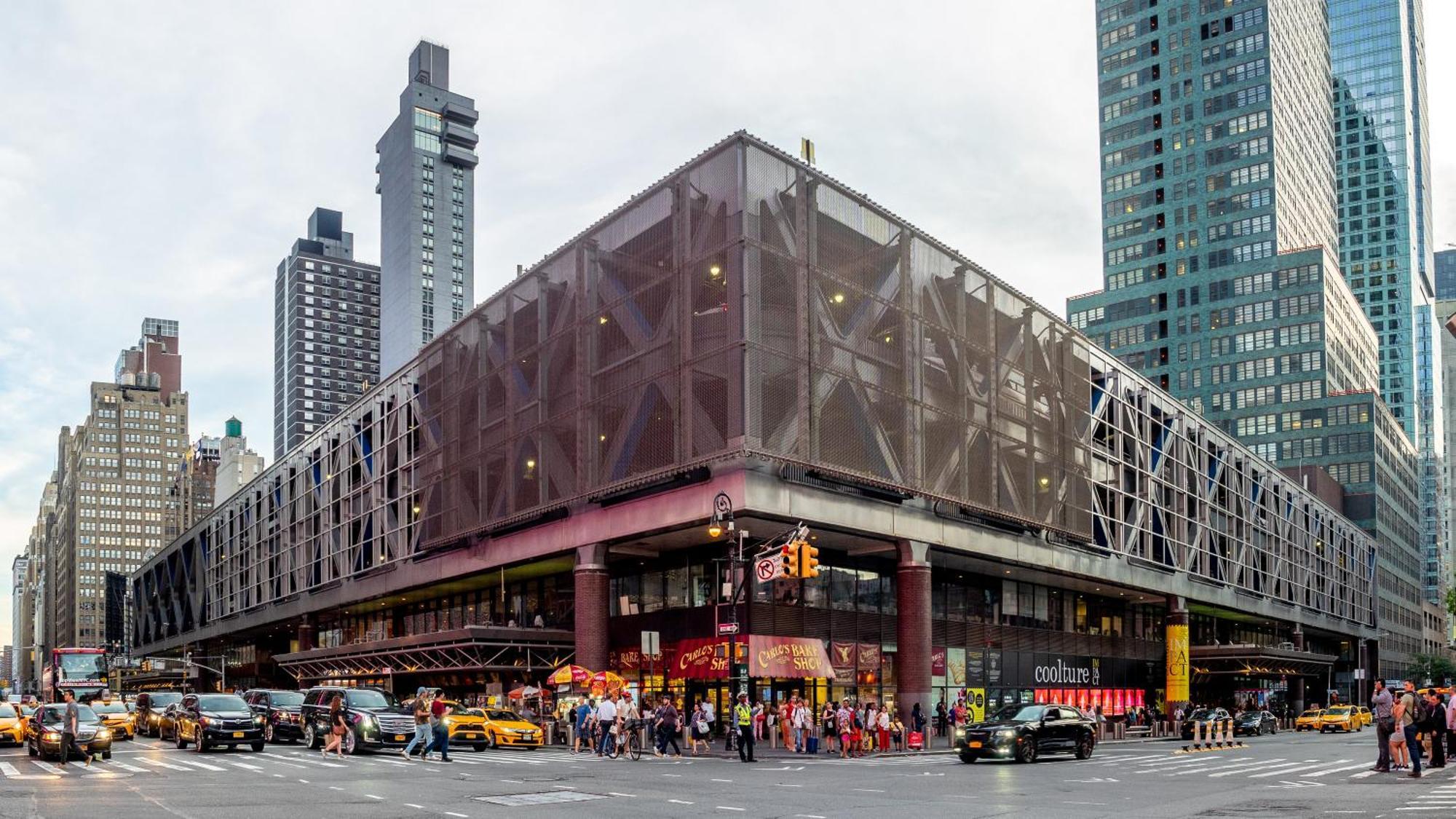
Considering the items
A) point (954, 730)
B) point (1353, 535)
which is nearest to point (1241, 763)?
point (954, 730)

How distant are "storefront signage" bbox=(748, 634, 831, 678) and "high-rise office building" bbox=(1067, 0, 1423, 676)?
349 ft

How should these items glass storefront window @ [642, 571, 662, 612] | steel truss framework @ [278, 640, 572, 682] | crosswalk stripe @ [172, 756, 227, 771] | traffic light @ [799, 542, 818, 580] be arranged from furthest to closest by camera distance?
steel truss framework @ [278, 640, 572, 682], glass storefront window @ [642, 571, 662, 612], traffic light @ [799, 542, 818, 580], crosswalk stripe @ [172, 756, 227, 771]

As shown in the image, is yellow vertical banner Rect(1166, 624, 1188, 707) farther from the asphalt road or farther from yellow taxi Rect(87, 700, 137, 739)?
yellow taxi Rect(87, 700, 137, 739)

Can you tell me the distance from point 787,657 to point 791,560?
18146 mm

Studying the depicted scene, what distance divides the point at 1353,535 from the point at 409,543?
3878 inches

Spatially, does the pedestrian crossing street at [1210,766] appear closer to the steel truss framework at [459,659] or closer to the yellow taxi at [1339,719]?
the steel truss framework at [459,659]

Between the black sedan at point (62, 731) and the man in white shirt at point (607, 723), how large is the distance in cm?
1330

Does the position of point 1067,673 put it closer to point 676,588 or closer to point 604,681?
point 676,588

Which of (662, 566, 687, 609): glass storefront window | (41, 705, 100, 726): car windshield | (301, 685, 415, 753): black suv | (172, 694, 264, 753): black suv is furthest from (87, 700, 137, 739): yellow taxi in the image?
(662, 566, 687, 609): glass storefront window

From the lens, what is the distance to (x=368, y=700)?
40.1 metres

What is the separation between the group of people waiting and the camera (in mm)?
28094

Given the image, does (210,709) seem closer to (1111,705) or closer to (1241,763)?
(1241,763)

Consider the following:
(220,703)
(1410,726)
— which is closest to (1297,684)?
(1410,726)

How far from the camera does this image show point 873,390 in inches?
2056
